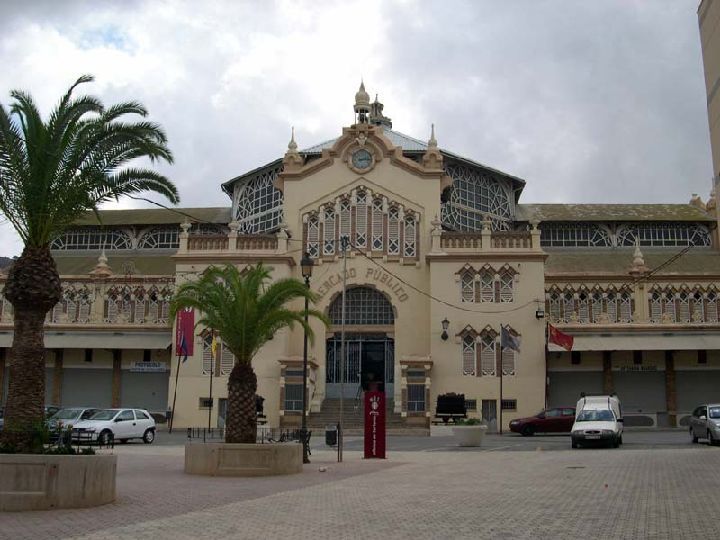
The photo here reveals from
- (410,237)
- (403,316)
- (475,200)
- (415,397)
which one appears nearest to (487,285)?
(403,316)

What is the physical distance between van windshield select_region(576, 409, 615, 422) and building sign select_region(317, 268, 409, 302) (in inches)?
619

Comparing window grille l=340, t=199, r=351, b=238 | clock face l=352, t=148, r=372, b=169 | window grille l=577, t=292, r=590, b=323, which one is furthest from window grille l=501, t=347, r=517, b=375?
clock face l=352, t=148, r=372, b=169

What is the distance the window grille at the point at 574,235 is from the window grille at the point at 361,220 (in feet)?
47.2

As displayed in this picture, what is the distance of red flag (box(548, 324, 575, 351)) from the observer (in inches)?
1602

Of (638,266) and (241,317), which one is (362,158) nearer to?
(638,266)

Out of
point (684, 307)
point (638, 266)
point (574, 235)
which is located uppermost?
point (574, 235)

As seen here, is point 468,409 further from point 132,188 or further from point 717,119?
point 132,188

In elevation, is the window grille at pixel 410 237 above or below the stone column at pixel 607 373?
above

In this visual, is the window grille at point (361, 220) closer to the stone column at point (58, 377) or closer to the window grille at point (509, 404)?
the window grille at point (509, 404)

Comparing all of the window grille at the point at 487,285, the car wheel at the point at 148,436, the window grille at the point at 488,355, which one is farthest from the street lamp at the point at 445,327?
the car wheel at the point at 148,436

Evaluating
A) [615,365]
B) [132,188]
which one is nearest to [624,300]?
[615,365]

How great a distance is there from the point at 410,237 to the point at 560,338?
9.83m

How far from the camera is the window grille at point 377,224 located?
4531 centimetres

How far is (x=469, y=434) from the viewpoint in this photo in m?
30.4
